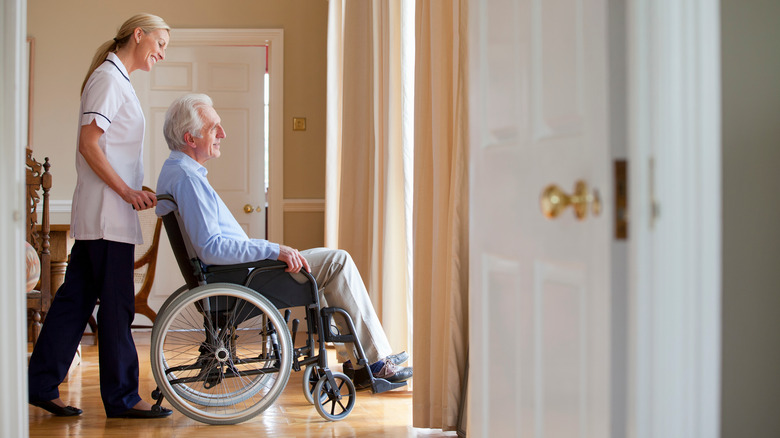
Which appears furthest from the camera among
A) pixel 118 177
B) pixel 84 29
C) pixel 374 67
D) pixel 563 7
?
pixel 84 29

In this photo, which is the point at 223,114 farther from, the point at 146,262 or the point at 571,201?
the point at 571,201

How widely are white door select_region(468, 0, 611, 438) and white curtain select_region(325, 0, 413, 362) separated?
1.53 m

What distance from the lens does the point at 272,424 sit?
256cm

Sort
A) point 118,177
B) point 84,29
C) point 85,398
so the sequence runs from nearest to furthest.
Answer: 1. point 118,177
2. point 85,398
3. point 84,29

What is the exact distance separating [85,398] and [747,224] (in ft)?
8.97

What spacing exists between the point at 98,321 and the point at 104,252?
10.2 inches

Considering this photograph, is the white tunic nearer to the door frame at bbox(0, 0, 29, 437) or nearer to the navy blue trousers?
the navy blue trousers

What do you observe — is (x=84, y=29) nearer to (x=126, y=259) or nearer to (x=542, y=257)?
(x=126, y=259)

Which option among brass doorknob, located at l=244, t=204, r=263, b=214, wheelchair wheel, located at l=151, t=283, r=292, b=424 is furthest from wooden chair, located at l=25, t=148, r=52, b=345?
brass doorknob, located at l=244, t=204, r=263, b=214

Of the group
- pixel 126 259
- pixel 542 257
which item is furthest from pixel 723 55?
pixel 126 259

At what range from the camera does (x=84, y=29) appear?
16.9 feet

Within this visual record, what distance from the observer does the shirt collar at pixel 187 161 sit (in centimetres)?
262

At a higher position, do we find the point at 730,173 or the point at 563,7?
the point at 563,7

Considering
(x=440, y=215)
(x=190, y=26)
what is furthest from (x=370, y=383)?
(x=190, y=26)
